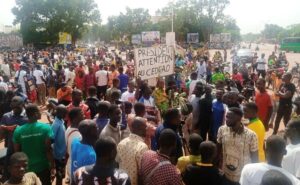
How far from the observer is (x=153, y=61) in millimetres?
9898

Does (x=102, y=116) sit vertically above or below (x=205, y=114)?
above

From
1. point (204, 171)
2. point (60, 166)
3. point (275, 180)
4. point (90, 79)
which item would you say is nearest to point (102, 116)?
point (60, 166)

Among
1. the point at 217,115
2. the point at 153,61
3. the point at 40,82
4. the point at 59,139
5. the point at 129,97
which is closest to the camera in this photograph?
the point at 59,139

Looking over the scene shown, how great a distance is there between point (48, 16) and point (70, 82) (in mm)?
47607

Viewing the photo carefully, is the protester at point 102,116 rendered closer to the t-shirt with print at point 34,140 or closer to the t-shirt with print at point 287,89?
the t-shirt with print at point 34,140

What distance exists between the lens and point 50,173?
5.52m

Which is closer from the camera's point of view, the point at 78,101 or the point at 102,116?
the point at 102,116

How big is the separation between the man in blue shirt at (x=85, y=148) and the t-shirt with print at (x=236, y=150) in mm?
1657

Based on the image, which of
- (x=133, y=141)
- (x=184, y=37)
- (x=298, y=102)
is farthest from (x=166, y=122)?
(x=184, y=37)

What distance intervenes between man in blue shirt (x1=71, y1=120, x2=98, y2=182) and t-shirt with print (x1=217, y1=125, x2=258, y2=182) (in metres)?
1.66

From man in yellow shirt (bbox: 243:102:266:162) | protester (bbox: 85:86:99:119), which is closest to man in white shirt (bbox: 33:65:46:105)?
protester (bbox: 85:86:99:119)

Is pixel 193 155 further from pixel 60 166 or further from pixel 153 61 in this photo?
pixel 153 61

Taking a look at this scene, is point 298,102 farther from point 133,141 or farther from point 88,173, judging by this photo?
point 88,173

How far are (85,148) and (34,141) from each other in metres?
0.98
